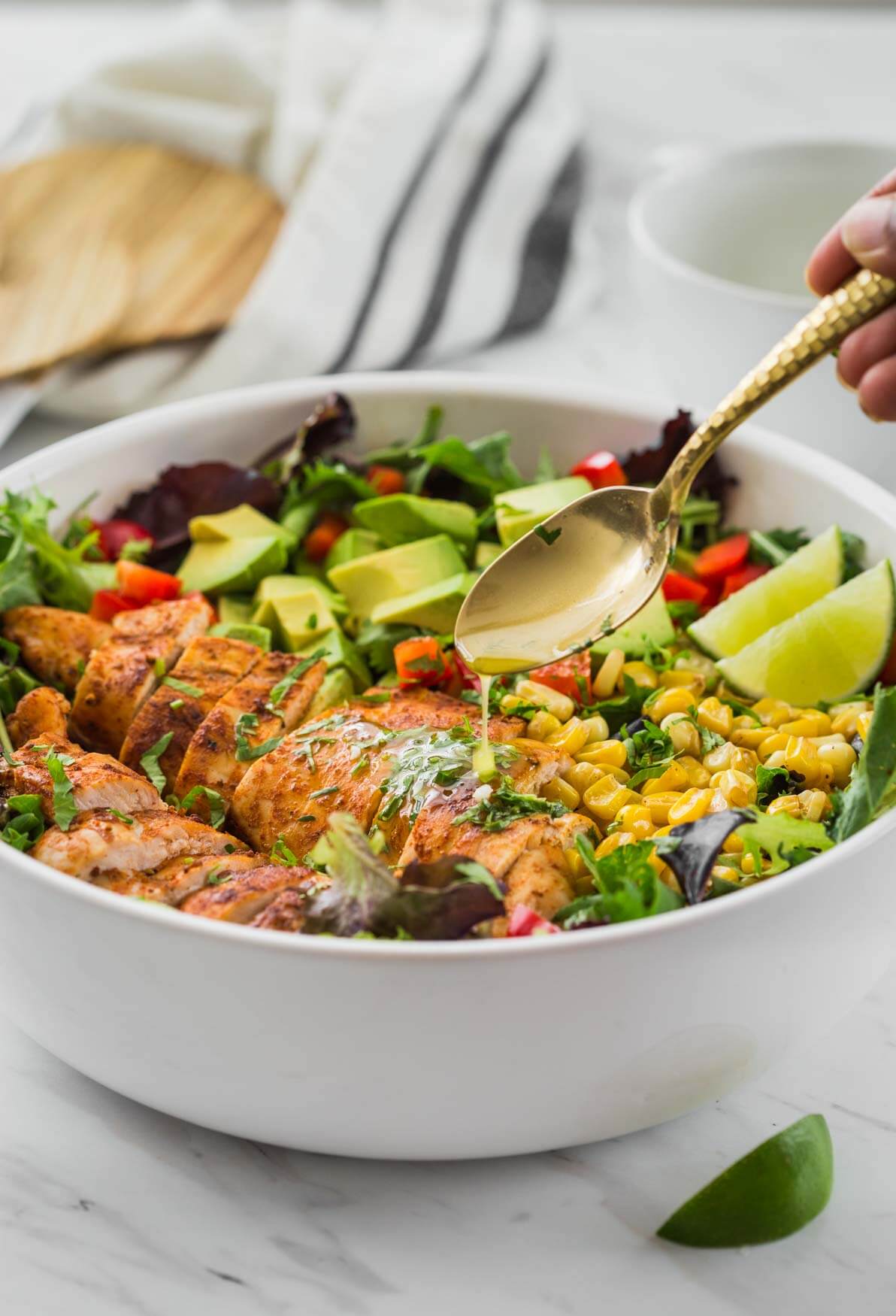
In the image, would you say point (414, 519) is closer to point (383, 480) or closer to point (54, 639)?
point (383, 480)

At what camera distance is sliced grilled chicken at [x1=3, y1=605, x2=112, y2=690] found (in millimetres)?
3537

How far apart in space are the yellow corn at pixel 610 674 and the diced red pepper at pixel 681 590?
0.42 metres

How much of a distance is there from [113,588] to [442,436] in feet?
3.46

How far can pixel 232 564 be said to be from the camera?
3.84 m

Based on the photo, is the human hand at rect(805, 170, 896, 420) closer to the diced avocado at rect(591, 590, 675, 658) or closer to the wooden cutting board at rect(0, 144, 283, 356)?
the diced avocado at rect(591, 590, 675, 658)

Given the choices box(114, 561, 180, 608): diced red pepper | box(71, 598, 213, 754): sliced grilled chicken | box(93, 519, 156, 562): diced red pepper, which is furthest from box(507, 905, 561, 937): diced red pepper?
box(93, 519, 156, 562): diced red pepper

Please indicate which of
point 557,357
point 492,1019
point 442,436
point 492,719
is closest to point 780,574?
point 492,719

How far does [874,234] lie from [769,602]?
1019 mm

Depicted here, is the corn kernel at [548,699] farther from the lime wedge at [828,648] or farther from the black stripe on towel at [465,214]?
the black stripe on towel at [465,214]

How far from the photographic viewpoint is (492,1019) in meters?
2.27

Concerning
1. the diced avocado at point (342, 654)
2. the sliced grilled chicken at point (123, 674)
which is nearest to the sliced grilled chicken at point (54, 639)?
the sliced grilled chicken at point (123, 674)

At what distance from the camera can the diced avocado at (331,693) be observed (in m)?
3.43

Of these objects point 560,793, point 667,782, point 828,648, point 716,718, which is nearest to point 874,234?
point 828,648

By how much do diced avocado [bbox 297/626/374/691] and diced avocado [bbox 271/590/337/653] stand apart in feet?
0.07
